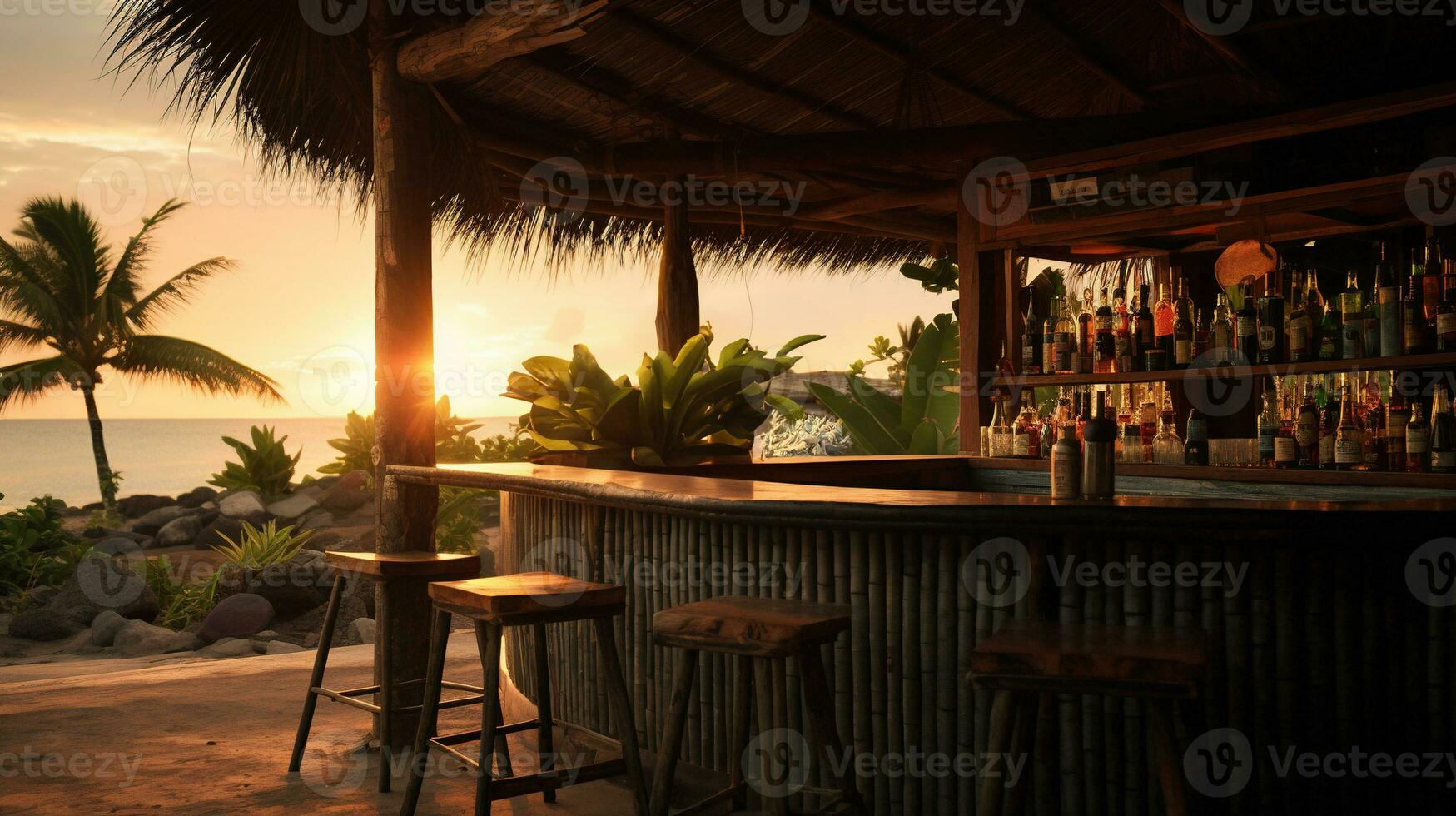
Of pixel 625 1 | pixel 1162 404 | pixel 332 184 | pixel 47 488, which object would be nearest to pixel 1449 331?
pixel 1162 404

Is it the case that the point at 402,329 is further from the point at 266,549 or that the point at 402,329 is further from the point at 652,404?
the point at 266,549

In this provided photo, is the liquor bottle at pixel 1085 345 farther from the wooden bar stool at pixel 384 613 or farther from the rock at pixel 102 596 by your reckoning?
the rock at pixel 102 596

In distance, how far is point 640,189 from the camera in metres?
6.13

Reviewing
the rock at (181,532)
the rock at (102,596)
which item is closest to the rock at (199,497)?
the rock at (181,532)

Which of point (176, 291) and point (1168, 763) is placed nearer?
point (1168, 763)

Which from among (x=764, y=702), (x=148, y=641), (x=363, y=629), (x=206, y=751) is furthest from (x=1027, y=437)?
(x=148, y=641)

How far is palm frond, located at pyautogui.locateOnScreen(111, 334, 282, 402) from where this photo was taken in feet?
61.7

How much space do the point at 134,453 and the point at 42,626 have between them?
5186 cm

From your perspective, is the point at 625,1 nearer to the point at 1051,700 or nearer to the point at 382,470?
the point at 382,470

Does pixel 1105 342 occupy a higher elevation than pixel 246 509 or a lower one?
higher

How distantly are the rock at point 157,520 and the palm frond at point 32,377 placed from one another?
4724 millimetres

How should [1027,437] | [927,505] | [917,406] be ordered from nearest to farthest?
[927,505] → [1027,437] → [917,406]

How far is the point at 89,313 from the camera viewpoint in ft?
59.4

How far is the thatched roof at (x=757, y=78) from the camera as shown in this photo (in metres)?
4.11
